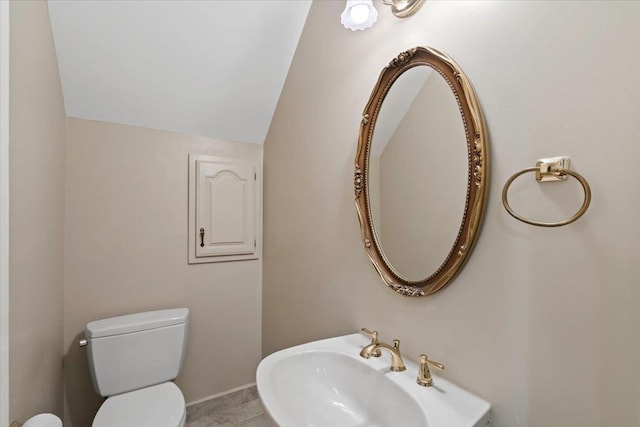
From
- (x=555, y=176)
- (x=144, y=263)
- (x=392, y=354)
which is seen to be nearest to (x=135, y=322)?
(x=144, y=263)

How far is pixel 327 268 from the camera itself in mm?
1522

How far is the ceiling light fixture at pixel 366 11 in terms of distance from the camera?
3.50ft

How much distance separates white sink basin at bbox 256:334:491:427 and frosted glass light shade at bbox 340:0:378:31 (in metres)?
1.27

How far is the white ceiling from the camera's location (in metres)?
1.46

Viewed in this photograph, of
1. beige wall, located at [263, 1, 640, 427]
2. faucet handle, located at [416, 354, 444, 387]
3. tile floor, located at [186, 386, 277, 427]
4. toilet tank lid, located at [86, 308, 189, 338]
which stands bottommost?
tile floor, located at [186, 386, 277, 427]

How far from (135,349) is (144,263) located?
51cm

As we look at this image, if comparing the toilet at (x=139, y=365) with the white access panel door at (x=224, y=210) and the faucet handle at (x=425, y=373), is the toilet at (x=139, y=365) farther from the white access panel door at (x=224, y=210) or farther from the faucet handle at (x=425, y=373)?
the faucet handle at (x=425, y=373)

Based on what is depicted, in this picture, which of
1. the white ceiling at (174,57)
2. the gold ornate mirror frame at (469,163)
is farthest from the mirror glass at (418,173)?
the white ceiling at (174,57)

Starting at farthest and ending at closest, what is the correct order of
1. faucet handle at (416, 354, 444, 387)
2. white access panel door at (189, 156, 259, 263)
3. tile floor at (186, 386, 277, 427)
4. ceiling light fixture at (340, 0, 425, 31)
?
white access panel door at (189, 156, 259, 263), tile floor at (186, 386, 277, 427), ceiling light fixture at (340, 0, 425, 31), faucet handle at (416, 354, 444, 387)

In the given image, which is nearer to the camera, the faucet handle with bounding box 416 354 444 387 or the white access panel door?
the faucet handle with bounding box 416 354 444 387

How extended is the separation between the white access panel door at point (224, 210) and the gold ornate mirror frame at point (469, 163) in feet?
3.87

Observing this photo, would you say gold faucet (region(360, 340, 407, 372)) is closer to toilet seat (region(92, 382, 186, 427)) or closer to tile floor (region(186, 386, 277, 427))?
toilet seat (region(92, 382, 186, 427))

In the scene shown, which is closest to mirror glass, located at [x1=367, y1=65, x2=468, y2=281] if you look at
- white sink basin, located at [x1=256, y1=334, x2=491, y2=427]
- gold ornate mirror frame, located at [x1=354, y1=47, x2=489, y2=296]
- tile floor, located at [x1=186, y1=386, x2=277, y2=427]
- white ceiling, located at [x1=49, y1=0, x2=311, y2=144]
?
gold ornate mirror frame, located at [x1=354, y1=47, x2=489, y2=296]

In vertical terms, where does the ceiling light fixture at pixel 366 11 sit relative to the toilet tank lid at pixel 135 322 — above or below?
above
